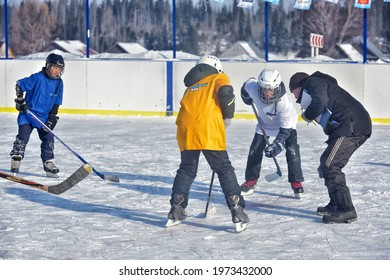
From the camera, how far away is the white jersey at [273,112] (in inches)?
295

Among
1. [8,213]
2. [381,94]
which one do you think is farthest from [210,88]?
[381,94]

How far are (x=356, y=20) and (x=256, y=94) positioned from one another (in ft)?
85.6

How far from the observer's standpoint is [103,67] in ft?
46.3

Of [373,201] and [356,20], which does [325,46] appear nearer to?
[356,20]

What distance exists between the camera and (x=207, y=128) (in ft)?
20.4

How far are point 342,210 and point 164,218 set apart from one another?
1.24 meters

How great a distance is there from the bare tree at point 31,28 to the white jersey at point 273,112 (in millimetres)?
26028

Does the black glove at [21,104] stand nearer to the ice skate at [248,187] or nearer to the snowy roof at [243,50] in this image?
the ice skate at [248,187]

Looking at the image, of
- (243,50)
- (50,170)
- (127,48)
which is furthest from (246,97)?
(243,50)

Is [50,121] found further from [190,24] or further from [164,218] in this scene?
[190,24]

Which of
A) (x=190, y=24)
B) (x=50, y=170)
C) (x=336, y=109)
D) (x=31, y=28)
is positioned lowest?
(x=31, y=28)

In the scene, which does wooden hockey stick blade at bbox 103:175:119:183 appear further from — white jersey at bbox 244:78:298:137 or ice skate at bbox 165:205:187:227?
ice skate at bbox 165:205:187:227

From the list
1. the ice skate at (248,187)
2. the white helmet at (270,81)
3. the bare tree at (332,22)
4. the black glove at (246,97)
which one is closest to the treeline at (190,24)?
the bare tree at (332,22)

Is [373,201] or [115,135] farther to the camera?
[115,135]
